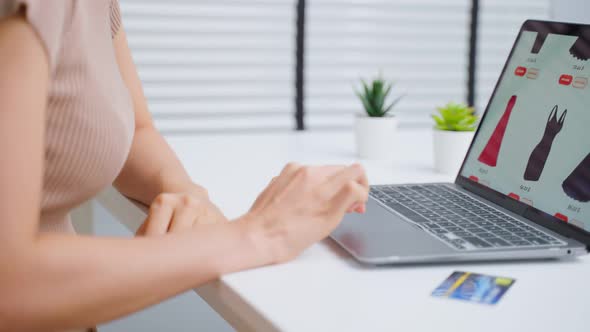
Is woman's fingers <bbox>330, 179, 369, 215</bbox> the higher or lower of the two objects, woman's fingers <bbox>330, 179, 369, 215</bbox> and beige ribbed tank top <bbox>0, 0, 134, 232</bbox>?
the lower

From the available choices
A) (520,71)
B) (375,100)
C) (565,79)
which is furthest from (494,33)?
(565,79)

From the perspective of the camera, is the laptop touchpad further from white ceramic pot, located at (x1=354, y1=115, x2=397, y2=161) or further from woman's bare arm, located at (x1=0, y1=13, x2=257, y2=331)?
white ceramic pot, located at (x1=354, y1=115, x2=397, y2=161)

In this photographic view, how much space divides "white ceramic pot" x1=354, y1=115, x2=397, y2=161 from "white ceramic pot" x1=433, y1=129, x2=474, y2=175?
0.48 feet

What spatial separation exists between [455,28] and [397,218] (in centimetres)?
373

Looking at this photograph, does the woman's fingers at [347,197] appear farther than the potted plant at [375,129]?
No

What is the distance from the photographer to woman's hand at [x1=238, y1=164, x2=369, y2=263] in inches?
31.1

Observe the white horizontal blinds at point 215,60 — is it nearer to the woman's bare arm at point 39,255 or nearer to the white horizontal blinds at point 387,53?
the white horizontal blinds at point 387,53

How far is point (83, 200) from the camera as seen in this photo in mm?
860

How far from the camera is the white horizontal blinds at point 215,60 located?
3777 millimetres

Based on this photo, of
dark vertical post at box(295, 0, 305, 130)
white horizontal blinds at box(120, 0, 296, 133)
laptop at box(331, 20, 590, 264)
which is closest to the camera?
laptop at box(331, 20, 590, 264)

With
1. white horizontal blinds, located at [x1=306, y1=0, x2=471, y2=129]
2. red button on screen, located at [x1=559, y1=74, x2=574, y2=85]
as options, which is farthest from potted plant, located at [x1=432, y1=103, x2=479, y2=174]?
white horizontal blinds, located at [x1=306, y1=0, x2=471, y2=129]

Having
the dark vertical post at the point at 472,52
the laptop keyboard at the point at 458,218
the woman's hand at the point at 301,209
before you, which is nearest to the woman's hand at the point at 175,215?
the woman's hand at the point at 301,209

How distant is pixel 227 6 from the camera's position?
3959 millimetres

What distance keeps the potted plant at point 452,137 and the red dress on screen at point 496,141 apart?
9.1 inches
